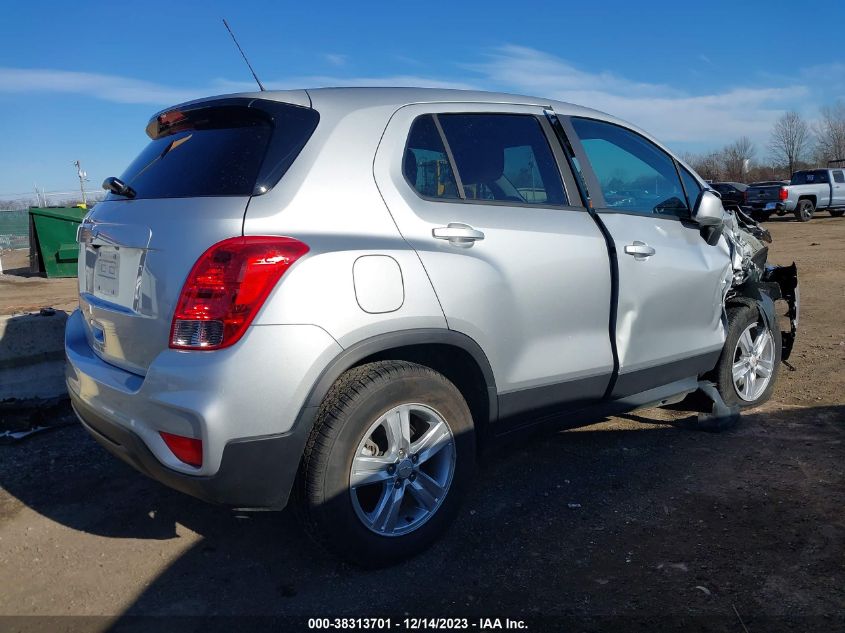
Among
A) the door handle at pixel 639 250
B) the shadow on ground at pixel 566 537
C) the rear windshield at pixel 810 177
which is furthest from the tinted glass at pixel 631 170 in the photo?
the rear windshield at pixel 810 177

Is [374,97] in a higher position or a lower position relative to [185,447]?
higher

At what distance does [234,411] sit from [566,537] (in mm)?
1629

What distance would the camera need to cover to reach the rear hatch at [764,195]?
80.7 feet

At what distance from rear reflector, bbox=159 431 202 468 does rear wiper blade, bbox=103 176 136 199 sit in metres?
1.09

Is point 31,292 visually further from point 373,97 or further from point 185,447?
point 185,447

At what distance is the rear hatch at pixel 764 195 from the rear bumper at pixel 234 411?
25.7 meters

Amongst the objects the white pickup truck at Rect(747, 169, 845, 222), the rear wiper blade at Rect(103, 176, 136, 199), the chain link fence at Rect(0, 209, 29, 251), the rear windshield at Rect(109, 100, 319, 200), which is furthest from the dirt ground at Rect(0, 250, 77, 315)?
the white pickup truck at Rect(747, 169, 845, 222)

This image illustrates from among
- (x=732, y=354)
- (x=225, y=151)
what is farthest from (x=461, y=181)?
(x=732, y=354)

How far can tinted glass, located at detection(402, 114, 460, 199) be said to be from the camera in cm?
295

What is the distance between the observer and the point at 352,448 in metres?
2.69

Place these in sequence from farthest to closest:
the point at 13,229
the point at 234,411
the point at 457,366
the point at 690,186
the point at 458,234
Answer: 1. the point at 13,229
2. the point at 690,186
3. the point at 457,366
4. the point at 458,234
5. the point at 234,411

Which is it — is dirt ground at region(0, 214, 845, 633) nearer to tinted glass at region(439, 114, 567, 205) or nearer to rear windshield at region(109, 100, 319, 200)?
rear windshield at region(109, 100, 319, 200)

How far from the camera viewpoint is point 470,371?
3086 millimetres

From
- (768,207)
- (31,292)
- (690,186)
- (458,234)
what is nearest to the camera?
(458,234)
